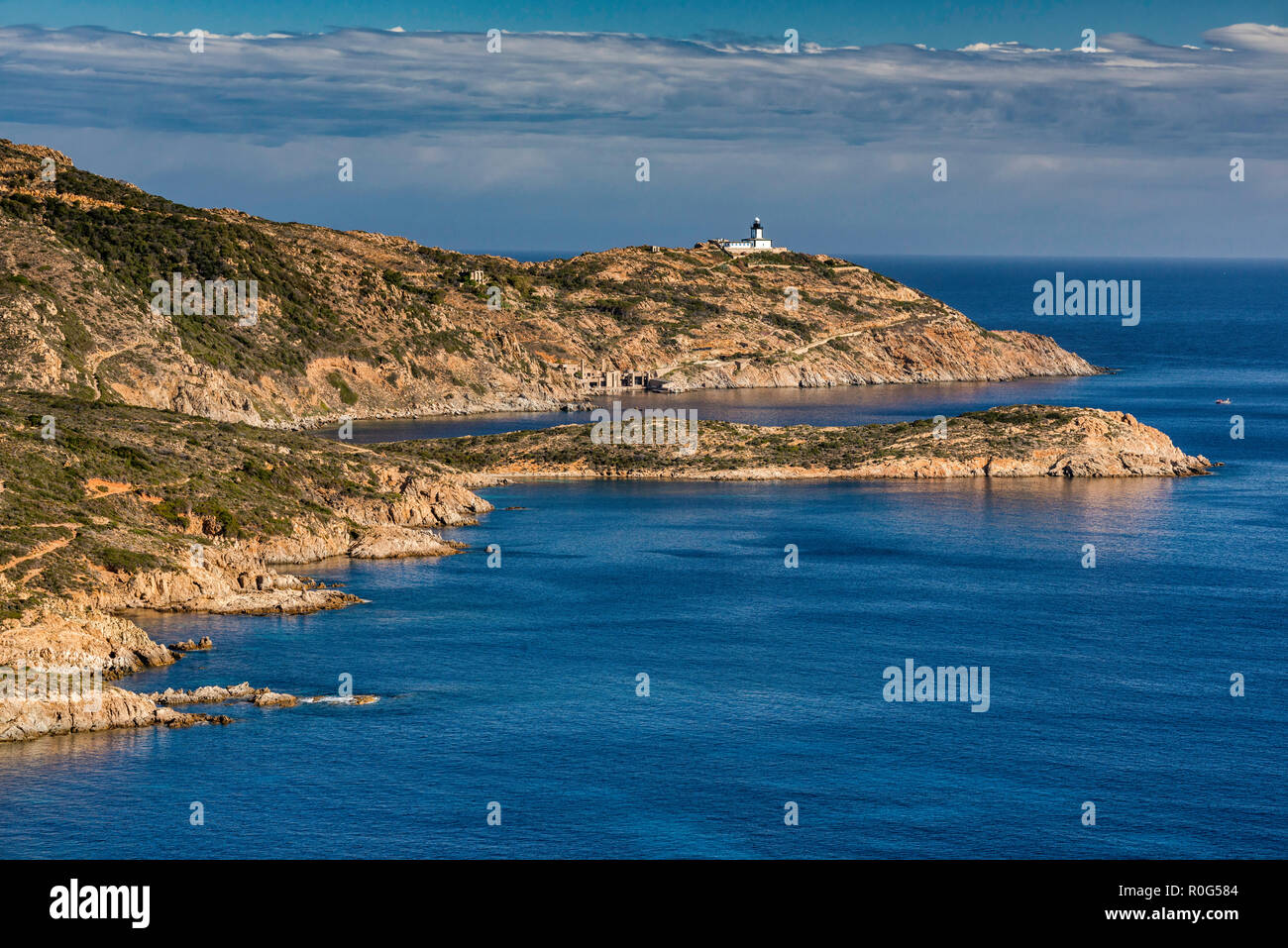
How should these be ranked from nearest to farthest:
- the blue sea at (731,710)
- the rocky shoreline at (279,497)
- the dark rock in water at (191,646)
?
the blue sea at (731,710)
the rocky shoreline at (279,497)
the dark rock in water at (191,646)

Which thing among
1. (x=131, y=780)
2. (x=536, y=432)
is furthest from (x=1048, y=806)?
(x=536, y=432)

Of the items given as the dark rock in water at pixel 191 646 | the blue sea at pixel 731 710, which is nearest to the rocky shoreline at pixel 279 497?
the dark rock in water at pixel 191 646

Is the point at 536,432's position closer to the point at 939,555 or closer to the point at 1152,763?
the point at 939,555

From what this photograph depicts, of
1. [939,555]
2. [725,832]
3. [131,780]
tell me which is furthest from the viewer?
[939,555]

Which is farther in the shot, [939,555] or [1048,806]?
[939,555]

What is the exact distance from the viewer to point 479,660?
75.6 m

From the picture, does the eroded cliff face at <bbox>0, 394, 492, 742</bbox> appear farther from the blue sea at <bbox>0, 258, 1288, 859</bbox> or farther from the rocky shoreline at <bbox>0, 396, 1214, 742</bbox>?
the blue sea at <bbox>0, 258, 1288, 859</bbox>

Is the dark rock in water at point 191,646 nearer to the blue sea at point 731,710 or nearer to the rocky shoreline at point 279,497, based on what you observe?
the rocky shoreline at point 279,497

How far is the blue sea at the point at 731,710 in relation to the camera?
52656 mm

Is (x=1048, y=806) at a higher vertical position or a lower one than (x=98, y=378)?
lower

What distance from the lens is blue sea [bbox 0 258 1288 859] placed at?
52.7 meters
